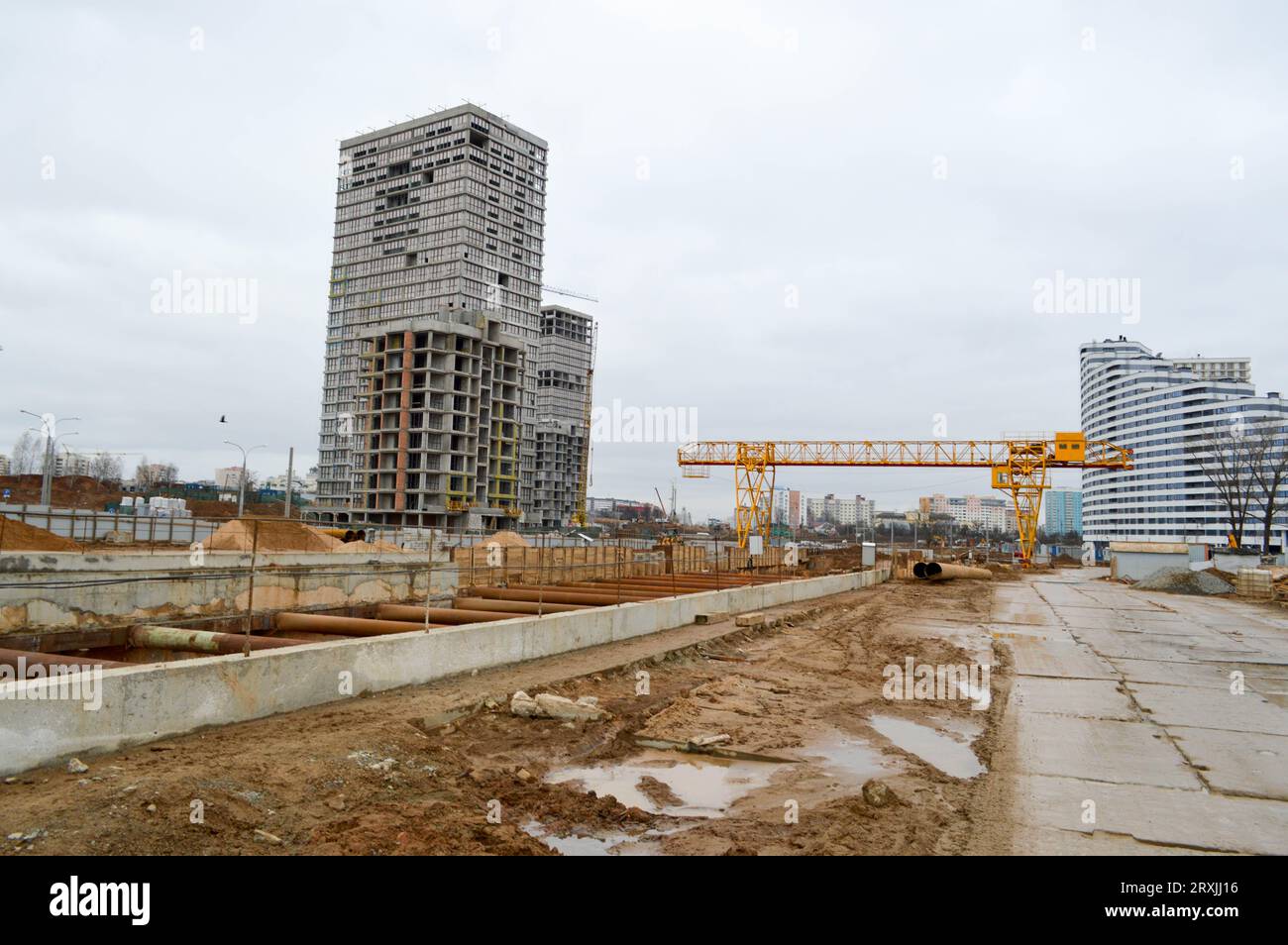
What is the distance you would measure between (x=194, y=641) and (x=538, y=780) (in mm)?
7185

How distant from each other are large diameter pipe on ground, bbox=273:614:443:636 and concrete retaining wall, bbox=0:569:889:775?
176cm

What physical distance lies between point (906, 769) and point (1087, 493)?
173 metres

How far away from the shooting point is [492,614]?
14125 mm

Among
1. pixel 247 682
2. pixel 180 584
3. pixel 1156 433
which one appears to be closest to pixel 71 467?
pixel 180 584

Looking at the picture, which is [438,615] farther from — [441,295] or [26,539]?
[441,295]

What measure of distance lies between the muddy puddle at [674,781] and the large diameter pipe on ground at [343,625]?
560 cm

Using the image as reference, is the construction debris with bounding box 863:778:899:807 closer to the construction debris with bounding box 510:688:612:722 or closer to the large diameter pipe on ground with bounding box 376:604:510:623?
the construction debris with bounding box 510:688:612:722

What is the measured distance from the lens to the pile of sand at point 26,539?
17.8m

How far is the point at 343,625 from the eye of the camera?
1277 cm

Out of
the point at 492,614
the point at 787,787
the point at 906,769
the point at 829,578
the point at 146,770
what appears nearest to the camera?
the point at 146,770

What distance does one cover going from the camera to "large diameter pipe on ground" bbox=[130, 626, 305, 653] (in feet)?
31.9

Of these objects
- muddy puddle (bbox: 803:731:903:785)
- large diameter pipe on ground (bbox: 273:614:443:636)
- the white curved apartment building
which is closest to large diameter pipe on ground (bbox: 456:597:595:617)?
large diameter pipe on ground (bbox: 273:614:443:636)
